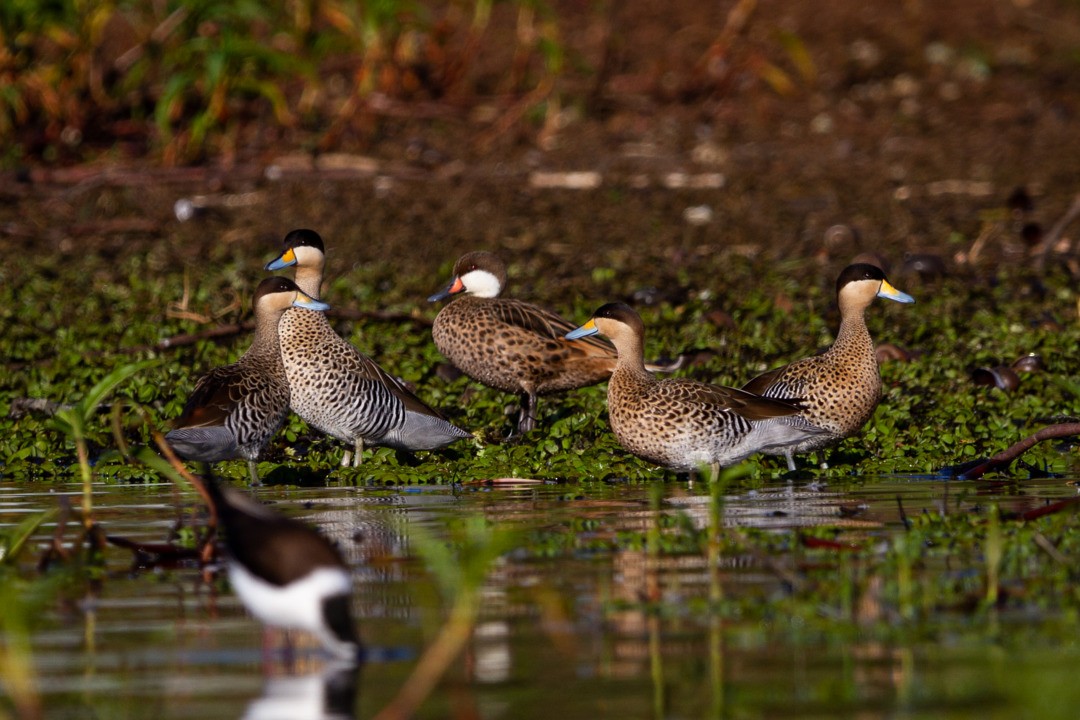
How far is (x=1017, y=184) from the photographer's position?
674 inches

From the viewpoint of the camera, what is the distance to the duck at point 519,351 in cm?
1135

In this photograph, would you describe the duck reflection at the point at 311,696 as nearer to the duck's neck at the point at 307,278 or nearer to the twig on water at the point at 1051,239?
the duck's neck at the point at 307,278

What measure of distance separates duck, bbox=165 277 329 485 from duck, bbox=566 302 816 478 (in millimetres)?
1855

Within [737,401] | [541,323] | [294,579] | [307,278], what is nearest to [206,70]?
[307,278]

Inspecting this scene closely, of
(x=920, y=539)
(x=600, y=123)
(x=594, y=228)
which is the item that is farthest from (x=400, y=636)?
(x=600, y=123)

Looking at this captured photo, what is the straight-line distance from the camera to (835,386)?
9867mm

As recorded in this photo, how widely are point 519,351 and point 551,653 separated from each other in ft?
19.4

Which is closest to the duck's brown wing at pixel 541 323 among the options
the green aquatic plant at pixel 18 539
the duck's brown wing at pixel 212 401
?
the duck's brown wing at pixel 212 401

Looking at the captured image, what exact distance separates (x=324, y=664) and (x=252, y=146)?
13078 mm

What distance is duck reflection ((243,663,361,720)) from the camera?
15.8 feet

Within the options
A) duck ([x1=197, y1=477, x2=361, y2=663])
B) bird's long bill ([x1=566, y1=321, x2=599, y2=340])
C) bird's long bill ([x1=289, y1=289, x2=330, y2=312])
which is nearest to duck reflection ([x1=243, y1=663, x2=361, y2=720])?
duck ([x1=197, y1=477, x2=361, y2=663])

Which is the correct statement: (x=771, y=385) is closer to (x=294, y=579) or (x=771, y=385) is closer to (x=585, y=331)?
(x=585, y=331)

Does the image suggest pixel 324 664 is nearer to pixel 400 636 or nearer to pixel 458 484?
pixel 400 636

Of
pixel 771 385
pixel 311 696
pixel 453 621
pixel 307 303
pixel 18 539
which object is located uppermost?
pixel 307 303
